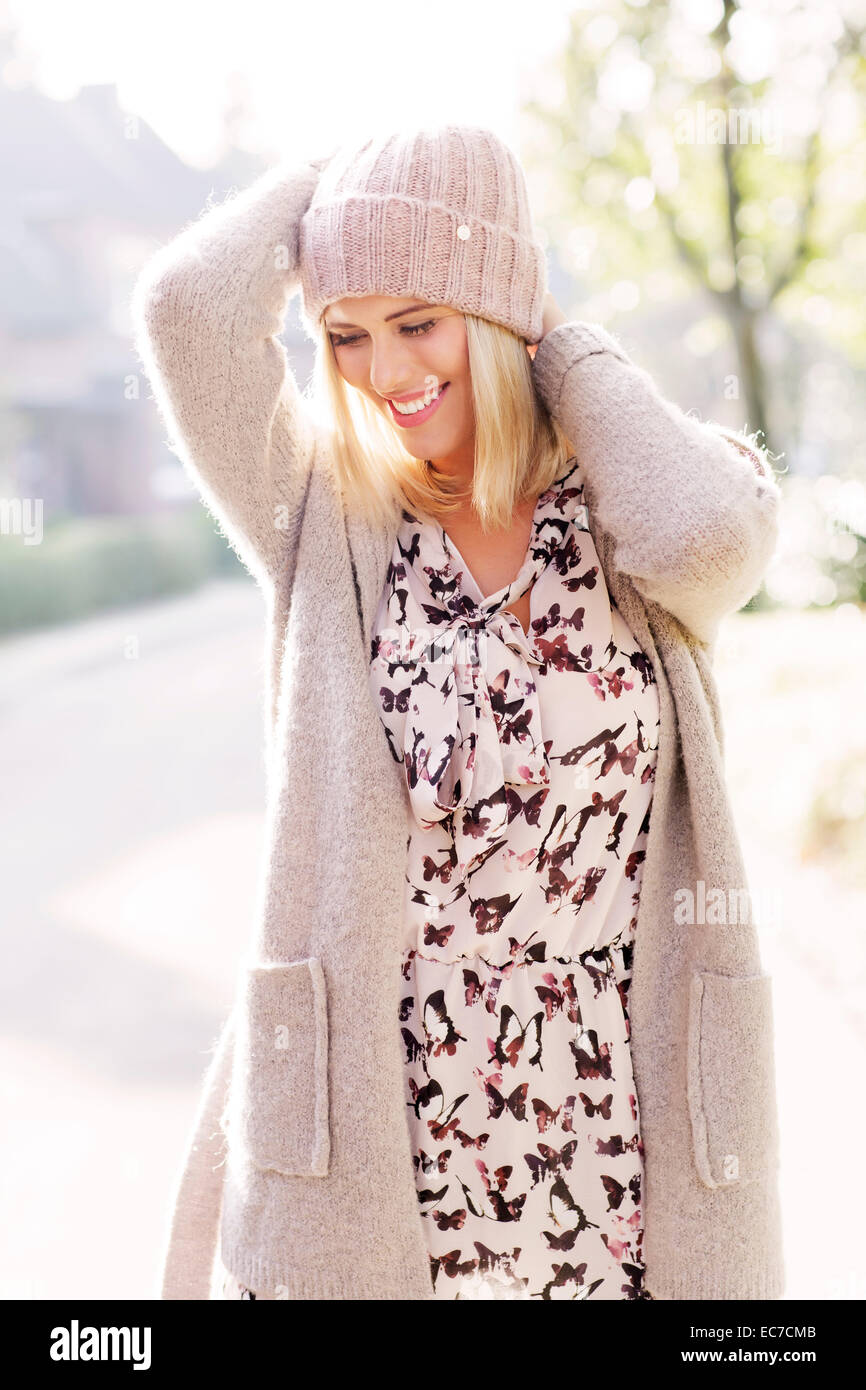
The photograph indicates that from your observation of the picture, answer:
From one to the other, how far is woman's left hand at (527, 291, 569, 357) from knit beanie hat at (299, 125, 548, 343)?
96 millimetres

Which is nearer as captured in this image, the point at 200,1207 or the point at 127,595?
the point at 200,1207

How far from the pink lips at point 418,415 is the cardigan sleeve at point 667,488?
0.62ft

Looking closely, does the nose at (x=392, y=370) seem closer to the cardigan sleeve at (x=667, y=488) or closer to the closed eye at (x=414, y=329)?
the closed eye at (x=414, y=329)

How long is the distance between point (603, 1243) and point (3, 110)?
27241 mm

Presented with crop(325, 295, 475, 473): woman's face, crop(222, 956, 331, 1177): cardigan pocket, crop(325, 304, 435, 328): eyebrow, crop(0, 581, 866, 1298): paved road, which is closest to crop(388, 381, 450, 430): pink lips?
crop(325, 295, 475, 473): woman's face

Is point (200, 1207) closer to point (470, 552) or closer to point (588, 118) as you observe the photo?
point (470, 552)

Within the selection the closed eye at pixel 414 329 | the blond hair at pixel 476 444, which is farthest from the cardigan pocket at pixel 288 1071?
the closed eye at pixel 414 329

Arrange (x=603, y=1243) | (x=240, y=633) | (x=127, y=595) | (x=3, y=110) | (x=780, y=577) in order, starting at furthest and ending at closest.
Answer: (x=3, y=110) → (x=127, y=595) → (x=240, y=633) → (x=780, y=577) → (x=603, y=1243)

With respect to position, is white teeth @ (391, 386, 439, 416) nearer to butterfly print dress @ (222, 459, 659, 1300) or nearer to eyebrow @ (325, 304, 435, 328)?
eyebrow @ (325, 304, 435, 328)

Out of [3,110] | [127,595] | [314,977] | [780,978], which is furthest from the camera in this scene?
[3,110]

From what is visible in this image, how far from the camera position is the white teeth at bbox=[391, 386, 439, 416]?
6.38ft

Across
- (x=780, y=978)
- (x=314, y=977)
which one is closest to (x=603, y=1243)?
(x=314, y=977)

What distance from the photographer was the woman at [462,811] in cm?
174

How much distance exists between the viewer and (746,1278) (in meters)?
1.80
